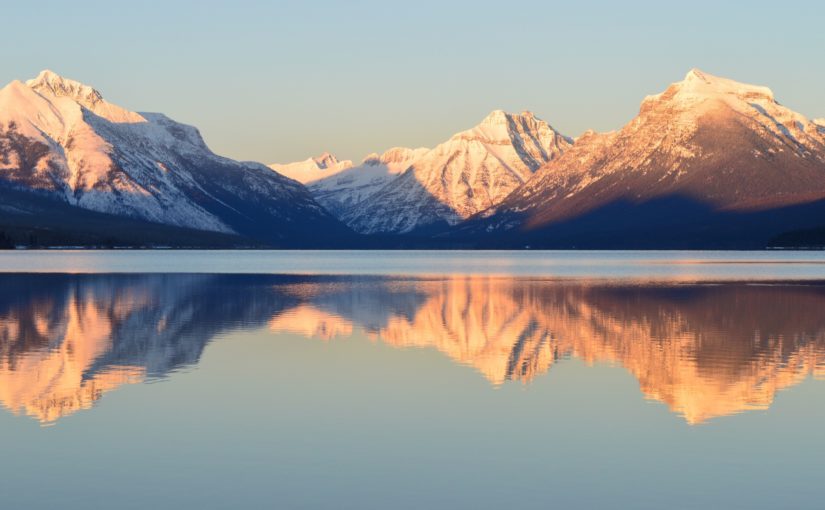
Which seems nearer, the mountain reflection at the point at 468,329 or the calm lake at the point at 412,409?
the calm lake at the point at 412,409

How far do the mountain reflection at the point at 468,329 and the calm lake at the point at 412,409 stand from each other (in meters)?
0.23

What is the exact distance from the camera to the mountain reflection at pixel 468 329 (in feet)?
138

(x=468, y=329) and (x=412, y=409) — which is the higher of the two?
(x=468, y=329)

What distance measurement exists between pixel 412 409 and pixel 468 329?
94.3 ft

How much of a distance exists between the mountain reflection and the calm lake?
0.75 ft

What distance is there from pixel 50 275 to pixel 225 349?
291 feet

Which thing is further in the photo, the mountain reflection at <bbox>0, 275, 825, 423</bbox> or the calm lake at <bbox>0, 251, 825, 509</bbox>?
the mountain reflection at <bbox>0, 275, 825, 423</bbox>

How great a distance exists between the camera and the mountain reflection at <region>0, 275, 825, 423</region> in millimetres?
42125

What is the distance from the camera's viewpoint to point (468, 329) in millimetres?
65562

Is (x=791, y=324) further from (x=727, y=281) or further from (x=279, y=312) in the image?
(x=727, y=281)

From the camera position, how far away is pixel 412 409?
37000 mm

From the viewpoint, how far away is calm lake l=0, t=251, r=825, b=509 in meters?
26.1

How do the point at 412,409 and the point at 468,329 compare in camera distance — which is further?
the point at 468,329

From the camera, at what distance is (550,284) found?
117 m
